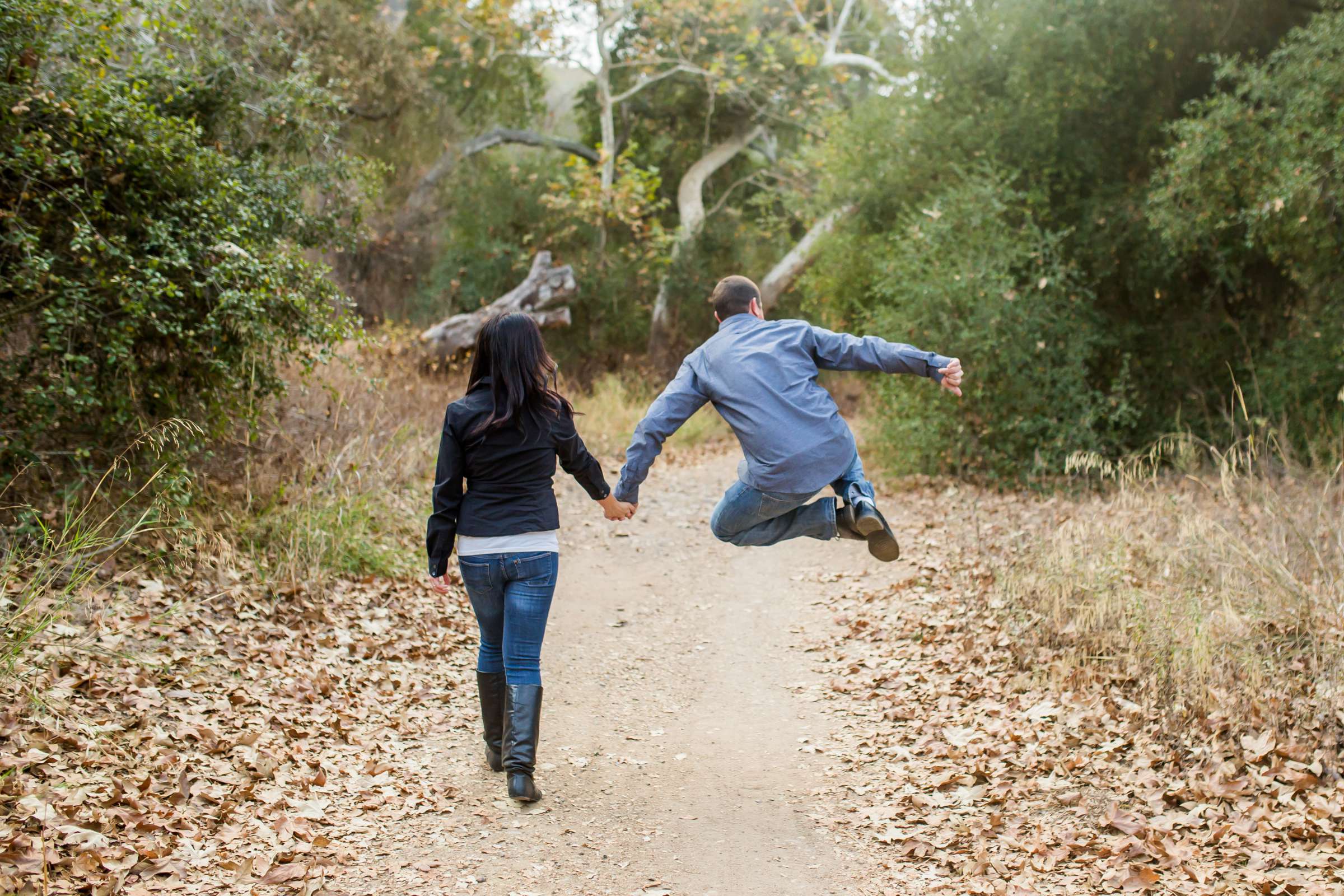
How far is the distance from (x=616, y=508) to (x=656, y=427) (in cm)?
45

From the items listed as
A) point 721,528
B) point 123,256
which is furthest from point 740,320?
point 123,256

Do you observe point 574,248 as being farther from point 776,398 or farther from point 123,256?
point 776,398

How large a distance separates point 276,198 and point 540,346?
5302 millimetres

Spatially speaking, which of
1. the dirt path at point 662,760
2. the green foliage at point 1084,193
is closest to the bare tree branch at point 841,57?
the green foliage at point 1084,193

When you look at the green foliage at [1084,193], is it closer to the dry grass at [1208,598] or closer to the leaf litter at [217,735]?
the dry grass at [1208,598]

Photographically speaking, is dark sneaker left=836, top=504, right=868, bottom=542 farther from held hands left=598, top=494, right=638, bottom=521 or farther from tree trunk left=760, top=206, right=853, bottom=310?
tree trunk left=760, top=206, right=853, bottom=310

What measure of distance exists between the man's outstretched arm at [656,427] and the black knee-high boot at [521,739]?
3.49 feet

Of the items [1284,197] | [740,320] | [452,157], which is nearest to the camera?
[740,320]

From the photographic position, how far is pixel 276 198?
28.4 feet

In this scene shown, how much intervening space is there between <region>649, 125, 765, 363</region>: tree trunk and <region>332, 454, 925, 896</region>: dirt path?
11.1 metres

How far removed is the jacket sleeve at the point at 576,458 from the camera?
15.0 ft

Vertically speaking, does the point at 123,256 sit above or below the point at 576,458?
above

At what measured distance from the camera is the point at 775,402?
5.02m

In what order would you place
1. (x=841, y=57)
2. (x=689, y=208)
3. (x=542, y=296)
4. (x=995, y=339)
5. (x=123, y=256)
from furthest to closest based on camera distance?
(x=689, y=208)
(x=841, y=57)
(x=542, y=296)
(x=995, y=339)
(x=123, y=256)
